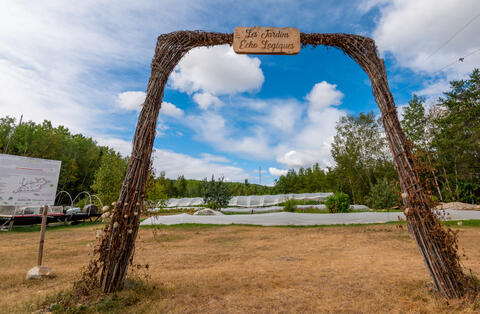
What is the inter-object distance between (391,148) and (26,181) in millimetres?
5786

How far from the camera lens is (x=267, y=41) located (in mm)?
3074

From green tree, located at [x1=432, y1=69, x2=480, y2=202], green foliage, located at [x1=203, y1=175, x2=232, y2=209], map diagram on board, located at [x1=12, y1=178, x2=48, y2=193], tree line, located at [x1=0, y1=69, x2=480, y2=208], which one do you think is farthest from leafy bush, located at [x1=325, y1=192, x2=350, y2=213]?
map diagram on board, located at [x1=12, y1=178, x2=48, y2=193]

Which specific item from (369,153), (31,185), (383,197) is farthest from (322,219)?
(369,153)

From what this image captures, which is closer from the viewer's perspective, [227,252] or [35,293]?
[35,293]

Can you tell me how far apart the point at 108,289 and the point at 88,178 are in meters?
32.0

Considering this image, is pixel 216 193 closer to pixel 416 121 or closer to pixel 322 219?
pixel 322 219

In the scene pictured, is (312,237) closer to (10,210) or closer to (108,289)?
(108,289)

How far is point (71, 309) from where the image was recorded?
2.14 metres

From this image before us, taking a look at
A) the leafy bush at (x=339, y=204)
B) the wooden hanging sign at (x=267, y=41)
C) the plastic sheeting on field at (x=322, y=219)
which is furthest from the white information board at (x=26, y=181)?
the leafy bush at (x=339, y=204)

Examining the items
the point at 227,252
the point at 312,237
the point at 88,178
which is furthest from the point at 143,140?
the point at 88,178

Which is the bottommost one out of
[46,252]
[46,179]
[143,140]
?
[46,252]

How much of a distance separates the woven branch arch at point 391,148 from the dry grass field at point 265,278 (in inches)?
10.1

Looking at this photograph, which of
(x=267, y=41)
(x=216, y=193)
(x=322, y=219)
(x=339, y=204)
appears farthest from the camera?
(x=216, y=193)

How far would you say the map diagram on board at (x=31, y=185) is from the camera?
3.92 m
